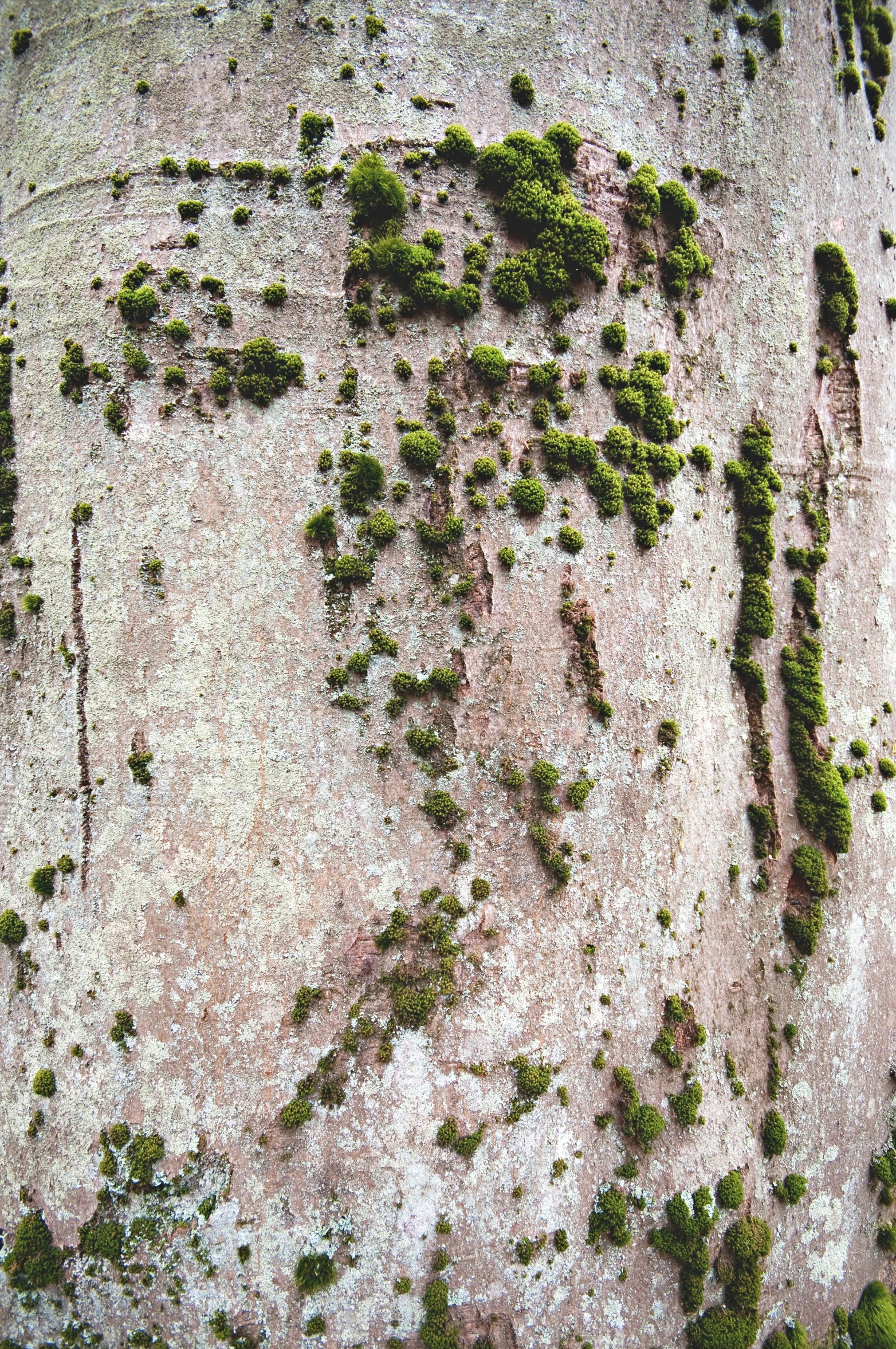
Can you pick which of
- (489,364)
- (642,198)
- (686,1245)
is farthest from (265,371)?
(686,1245)

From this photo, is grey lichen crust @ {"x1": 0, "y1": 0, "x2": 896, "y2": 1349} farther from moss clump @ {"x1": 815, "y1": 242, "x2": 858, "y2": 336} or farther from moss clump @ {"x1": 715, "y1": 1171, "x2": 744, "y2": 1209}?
moss clump @ {"x1": 815, "y1": 242, "x2": 858, "y2": 336}

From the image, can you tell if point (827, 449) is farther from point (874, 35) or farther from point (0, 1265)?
point (0, 1265)

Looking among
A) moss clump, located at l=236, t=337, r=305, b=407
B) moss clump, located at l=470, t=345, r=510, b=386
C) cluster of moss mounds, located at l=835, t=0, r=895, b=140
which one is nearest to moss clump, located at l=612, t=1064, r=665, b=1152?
moss clump, located at l=470, t=345, r=510, b=386

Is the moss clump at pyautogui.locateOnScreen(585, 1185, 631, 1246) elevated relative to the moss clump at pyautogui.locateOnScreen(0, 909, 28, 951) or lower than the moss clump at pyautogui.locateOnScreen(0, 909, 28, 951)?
lower

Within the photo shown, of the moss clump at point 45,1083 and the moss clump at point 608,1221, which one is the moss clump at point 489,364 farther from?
the moss clump at point 608,1221

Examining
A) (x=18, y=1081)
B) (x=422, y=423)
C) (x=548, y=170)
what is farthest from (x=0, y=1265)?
(x=548, y=170)

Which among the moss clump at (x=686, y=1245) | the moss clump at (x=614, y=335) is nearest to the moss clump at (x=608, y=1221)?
the moss clump at (x=686, y=1245)
